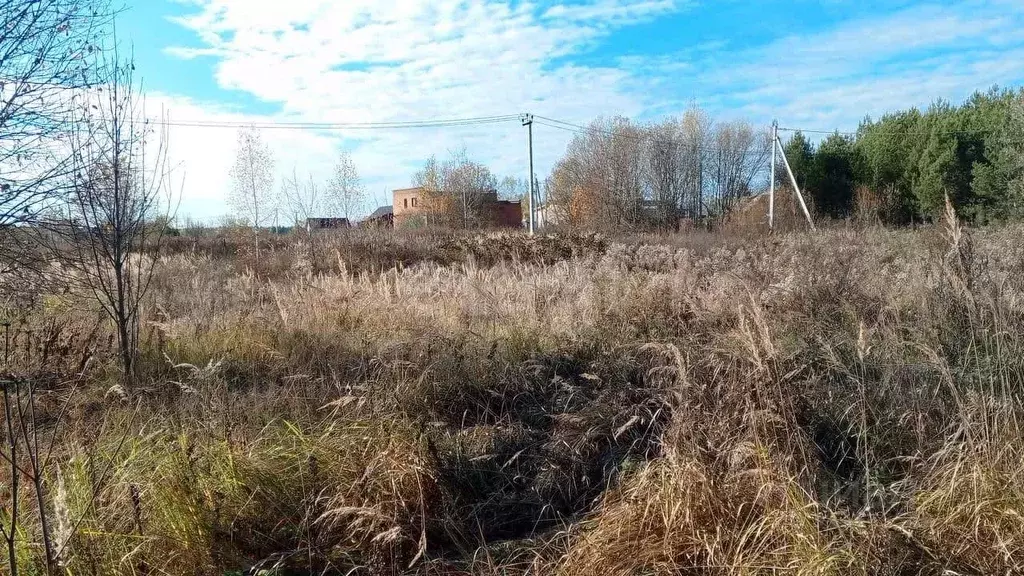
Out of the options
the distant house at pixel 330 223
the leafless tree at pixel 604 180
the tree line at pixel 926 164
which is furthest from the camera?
the leafless tree at pixel 604 180

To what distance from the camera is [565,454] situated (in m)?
3.31

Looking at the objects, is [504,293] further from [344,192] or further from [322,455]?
[344,192]

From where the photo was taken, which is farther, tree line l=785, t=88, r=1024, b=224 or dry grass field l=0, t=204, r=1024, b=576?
tree line l=785, t=88, r=1024, b=224

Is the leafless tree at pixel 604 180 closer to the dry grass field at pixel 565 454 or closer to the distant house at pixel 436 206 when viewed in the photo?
the distant house at pixel 436 206

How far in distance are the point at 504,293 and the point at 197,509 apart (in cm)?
445

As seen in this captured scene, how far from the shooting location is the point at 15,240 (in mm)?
6445

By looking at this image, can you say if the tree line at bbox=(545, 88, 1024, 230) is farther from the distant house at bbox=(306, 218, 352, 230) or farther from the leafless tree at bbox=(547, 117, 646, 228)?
the distant house at bbox=(306, 218, 352, 230)

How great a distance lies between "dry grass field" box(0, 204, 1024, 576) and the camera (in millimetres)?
2371

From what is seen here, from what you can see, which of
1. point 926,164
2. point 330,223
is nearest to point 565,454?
point 330,223

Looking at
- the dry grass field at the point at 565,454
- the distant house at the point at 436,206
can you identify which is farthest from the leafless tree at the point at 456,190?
the dry grass field at the point at 565,454

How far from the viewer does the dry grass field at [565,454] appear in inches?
93.4

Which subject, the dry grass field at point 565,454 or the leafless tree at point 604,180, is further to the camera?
the leafless tree at point 604,180

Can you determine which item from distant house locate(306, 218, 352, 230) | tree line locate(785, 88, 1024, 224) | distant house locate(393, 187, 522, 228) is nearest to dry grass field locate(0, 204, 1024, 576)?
distant house locate(306, 218, 352, 230)

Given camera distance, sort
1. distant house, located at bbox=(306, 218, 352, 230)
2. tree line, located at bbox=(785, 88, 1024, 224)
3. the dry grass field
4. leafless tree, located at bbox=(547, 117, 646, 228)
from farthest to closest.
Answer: leafless tree, located at bbox=(547, 117, 646, 228) < tree line, located at bbox=(785, 88, 1024, 224) < distant house, located at bbox=(306, 218, 352, 230) < the dry grass field
